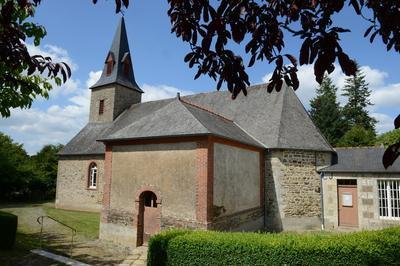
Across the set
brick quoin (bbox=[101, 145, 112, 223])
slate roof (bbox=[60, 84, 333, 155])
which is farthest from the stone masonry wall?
brick quoin (bbox=[101, 145, 112, 223])

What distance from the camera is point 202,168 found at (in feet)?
36.5

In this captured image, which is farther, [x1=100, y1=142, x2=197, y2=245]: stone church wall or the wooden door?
the wooden door

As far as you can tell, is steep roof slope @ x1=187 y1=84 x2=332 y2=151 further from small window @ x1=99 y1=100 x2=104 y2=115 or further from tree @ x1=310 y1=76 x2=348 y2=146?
tree @ x1=310 y1=76 x2=348 y2=146

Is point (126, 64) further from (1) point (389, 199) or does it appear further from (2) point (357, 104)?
(2) point (357, 104)

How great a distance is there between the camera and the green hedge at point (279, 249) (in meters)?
7.33

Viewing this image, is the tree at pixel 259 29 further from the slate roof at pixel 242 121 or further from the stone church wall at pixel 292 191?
the stone church wall at pixel 292 191

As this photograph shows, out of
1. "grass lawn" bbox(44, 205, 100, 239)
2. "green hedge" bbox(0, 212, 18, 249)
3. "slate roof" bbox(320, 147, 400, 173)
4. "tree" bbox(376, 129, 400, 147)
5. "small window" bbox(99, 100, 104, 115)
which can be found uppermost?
"small window" bbox(99, 100, 104, 115)

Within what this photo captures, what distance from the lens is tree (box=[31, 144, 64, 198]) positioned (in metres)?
28.4

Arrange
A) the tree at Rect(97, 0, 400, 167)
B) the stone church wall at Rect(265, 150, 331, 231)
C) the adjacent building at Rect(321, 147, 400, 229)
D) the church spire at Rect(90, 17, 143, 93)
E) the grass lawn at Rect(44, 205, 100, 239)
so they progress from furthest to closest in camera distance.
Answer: the church spire at Rect(90, 17, 143, 93) → the stone church wall at Rect(265, 150, 331, 231) → the adjacent building at Rect(321, 147, 400, 229) → the grass lawn at Rect(44, 205, 100, 239) → the tree at Rect(97, 0, 400, 167)

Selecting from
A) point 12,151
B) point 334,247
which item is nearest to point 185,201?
point 334,247

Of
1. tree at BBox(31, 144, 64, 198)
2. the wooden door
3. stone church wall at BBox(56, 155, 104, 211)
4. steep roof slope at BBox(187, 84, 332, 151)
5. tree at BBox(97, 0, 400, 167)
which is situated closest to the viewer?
tree at BBox(97, 0, 400, 167)

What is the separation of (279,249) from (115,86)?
20308 mm

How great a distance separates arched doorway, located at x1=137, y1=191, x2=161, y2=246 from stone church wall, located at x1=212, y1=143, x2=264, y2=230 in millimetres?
2435

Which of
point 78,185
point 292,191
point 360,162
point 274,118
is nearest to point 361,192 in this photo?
point 360,162
